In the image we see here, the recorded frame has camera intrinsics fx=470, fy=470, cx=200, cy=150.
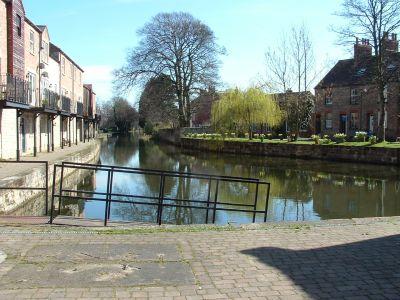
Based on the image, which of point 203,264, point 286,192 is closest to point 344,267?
point 203,264

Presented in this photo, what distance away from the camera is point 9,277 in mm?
4926

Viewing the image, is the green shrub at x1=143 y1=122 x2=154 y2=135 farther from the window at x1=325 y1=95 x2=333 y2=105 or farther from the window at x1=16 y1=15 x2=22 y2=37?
the window at x1=16 y1=15 x2=22 y2=37

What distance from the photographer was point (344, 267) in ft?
18.2

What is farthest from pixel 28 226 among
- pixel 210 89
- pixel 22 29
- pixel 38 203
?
Answer: pixel 210 89

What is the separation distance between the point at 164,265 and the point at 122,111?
11165 centimetres

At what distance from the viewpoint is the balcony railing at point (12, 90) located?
19438 millimetres

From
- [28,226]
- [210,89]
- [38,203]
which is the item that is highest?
[210,89]

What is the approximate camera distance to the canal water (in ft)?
45.7

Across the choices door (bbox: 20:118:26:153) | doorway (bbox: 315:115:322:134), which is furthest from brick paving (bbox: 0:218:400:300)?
doorway (bbox: 315:115:322:134)

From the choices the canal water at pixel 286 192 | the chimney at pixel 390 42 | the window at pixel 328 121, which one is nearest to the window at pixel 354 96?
the window at pixel 328 121

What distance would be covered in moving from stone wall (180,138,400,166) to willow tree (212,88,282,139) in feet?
6.32

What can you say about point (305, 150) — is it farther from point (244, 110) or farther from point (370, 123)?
point (370, 123)

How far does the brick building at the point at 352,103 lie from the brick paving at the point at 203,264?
35971mm

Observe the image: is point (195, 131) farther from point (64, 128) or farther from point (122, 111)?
point (122, 111)
